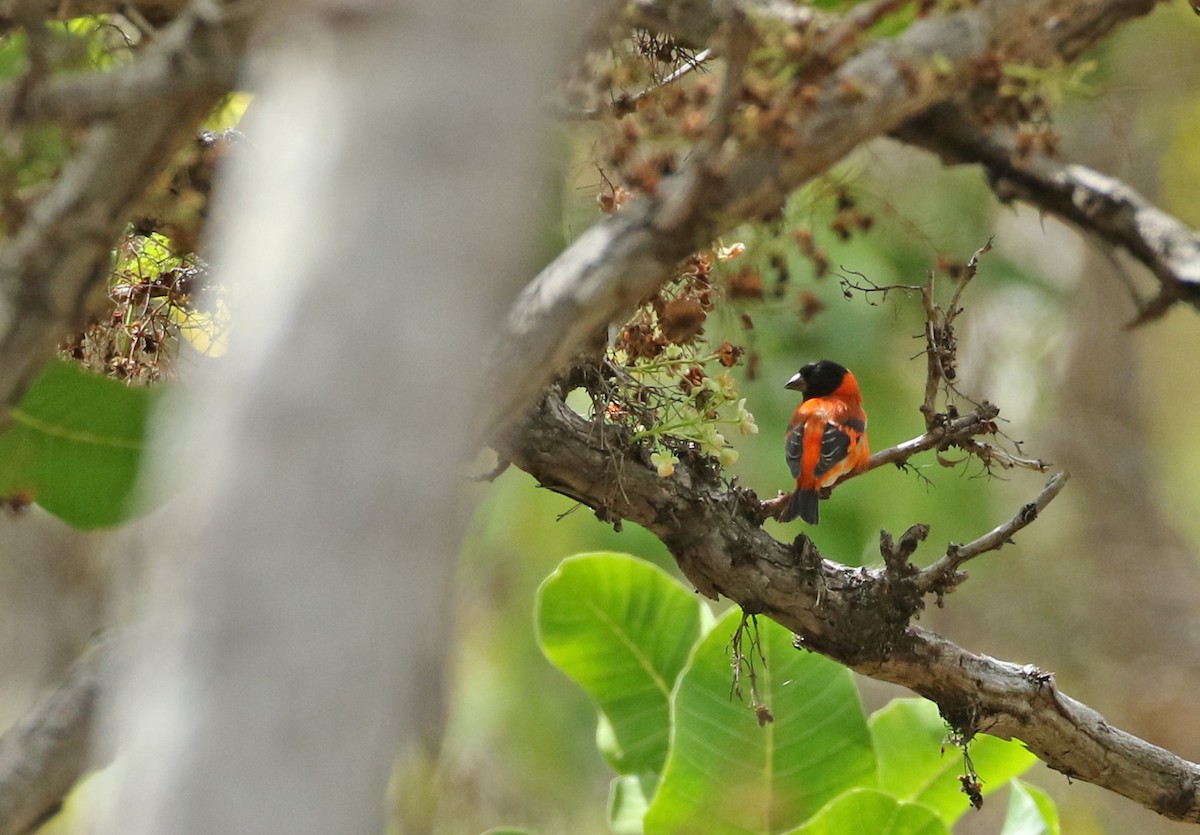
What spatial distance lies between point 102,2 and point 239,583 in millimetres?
1053

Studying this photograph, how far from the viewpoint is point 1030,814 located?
8.06 feet

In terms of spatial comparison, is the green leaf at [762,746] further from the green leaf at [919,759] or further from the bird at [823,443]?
the bird at [823,443]

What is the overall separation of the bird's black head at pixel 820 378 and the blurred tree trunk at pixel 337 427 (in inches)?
122

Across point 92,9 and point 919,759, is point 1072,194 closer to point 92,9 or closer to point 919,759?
point 919,759

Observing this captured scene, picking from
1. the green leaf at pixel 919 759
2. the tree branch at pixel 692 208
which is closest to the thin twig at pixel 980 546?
the tree branch at pixel 692 208

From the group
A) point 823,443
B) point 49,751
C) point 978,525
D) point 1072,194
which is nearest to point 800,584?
point 49,751

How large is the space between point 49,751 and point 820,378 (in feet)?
9.96

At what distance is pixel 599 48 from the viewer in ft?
4.76

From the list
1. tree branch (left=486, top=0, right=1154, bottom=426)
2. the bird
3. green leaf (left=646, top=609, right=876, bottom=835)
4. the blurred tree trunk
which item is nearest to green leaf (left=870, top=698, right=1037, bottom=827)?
green leaf (left=646, top=609, right=876, bottom=835)

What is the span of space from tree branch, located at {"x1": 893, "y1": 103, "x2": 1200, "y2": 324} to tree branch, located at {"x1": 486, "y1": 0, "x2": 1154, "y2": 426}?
129 centimetres

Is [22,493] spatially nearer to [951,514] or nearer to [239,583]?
[239,583]

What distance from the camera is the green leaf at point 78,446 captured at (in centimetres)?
172

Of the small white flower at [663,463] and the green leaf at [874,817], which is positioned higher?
the small white flower at [663,463]

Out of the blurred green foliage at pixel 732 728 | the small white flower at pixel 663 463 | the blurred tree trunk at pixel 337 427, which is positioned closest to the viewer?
the blurred tree trunk at pixel 337 427
